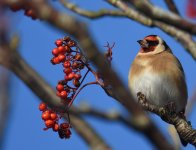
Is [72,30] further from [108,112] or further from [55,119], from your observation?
[55,119]

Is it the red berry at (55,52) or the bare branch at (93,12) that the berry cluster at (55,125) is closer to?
the red berry at (55,52)

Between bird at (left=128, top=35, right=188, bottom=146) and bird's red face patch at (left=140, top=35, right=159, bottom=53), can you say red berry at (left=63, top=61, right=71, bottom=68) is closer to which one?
bird at (left=128, top=35, right=188, bottom=146)

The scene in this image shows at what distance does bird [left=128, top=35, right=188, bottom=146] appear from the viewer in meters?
5.06

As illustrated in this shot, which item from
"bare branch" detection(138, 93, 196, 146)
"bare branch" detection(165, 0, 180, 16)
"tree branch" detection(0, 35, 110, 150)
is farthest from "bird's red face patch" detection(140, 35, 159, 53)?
"tree branch" detection(0, 35, 110, 150)

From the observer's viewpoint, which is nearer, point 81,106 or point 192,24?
point 81,106

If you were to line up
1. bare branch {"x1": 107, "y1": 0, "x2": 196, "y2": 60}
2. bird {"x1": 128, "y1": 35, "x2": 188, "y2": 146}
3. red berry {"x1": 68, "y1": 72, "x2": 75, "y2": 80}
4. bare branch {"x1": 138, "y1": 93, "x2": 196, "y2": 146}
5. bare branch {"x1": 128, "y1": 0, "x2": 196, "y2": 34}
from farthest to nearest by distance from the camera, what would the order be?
bird {"x1": 128, "y1": 35, "x2": 188, "y2": 146}, bare branch {"x1": 138, "y1": 93, "x2": 196, "y2": 146}, red berry {"x1": 68, "y1": 72, "x2": 75, "y2": 80}, bare branch {"x1": 107, "y1": 0, "x2": 196, "y2": 60}, bare branch {"x1": 128, "y1": 0, "x2": 196, "y2": 34}

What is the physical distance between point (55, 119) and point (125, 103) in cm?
187

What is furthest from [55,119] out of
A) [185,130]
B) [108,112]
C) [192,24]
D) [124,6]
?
[108,112]

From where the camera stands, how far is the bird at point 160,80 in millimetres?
5059

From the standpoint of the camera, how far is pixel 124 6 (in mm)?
2594

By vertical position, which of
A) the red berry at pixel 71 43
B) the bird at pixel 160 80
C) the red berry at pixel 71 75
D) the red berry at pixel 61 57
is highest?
the red berry at pixel 71 43

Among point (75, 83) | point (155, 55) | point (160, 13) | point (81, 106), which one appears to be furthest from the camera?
point (155, 55)

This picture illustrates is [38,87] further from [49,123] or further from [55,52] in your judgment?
[55,52]

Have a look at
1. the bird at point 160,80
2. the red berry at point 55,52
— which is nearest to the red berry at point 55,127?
the red berry at point 55,52
